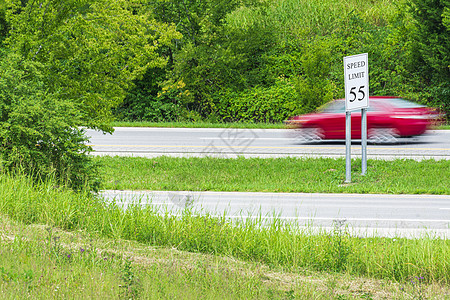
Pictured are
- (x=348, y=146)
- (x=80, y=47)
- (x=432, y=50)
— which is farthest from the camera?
(x=432, y=50)

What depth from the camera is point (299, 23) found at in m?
25.0

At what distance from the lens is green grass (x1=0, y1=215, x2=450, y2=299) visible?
4.43 metres

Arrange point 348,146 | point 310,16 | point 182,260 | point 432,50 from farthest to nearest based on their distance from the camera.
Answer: point 310,16
point 432,50
point 348,146
point 182,260

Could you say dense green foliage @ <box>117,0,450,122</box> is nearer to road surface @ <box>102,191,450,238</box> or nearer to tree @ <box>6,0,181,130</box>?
road surface @ <box>102,191,450,238</box>

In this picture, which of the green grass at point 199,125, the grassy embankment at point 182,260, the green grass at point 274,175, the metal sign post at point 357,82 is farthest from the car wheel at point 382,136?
the grassy embankment at point 182,260

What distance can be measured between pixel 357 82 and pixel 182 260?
8231 millimetres

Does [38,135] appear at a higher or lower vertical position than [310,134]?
lower

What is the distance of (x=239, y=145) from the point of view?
59.8 ft

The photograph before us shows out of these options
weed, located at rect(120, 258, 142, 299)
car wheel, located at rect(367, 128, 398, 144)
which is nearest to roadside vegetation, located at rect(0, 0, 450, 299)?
weed, located at rect(120, 258, 142, 299)

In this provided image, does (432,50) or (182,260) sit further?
(432,50)

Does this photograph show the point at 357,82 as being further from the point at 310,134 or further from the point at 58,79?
the point at 58,79

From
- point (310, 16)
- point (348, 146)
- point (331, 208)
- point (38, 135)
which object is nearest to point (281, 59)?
point (310, 16)

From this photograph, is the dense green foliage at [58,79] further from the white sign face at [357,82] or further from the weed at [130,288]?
the white sign face at [357,82]

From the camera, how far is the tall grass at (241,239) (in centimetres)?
559
